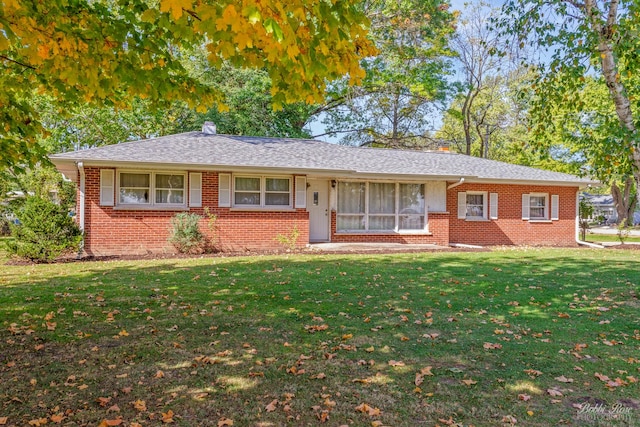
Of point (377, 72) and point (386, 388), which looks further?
point (377, 72)

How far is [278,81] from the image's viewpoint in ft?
14.2

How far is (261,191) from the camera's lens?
48.9ft

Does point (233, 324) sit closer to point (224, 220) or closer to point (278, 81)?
point (278, 81)

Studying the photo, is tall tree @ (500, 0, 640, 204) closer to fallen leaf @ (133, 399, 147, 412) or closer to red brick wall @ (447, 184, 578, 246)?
fallen leaf @ (133, 399, 147, 412)

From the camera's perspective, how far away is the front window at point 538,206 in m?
18.8

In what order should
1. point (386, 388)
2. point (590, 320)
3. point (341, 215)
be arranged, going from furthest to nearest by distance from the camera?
point (341, 215) < point (590, 320) < point (386, 388)

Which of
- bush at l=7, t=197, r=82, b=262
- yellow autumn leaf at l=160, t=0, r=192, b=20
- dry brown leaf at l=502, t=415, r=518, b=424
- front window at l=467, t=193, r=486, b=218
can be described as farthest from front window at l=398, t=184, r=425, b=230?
Answer: yellow autumn leaf at l=160, t=0, r=192, b=20

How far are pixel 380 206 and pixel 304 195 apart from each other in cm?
347

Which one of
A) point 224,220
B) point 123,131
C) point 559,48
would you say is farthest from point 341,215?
point 123,131

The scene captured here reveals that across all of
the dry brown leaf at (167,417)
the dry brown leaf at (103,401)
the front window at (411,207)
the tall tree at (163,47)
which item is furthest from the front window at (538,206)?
the dry brown leaf at (103,401)

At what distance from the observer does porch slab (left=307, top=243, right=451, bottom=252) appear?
14.5 metres

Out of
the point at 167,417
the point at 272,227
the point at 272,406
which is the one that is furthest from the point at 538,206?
the point at 167,417

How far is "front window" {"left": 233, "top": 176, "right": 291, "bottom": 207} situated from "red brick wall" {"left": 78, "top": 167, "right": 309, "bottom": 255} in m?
0.37

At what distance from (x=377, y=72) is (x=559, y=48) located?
19755 mm
